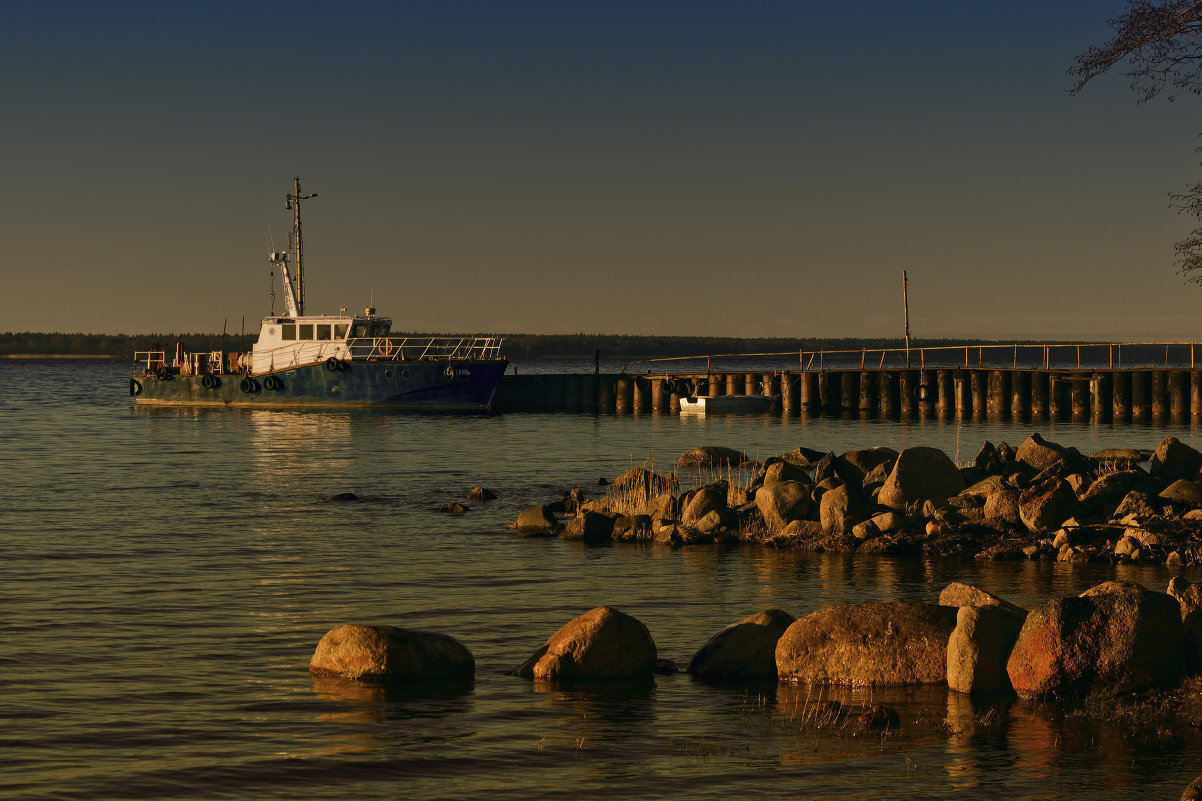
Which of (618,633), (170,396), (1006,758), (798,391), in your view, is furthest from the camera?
(170,396)

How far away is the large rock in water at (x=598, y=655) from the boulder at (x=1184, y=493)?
12119 mm

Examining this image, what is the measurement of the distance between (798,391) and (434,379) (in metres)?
19.3

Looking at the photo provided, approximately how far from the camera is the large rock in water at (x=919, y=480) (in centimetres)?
2219

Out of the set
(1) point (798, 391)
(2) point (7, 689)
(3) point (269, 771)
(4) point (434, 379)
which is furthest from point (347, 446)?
(3) point (269, 771)

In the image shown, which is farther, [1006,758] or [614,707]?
[614,707]

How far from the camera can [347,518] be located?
26406 millimetres

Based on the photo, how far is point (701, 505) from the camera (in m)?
22.5

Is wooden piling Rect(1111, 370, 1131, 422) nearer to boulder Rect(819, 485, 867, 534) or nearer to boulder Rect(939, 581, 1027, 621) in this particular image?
boulder Rect(819, 485, 867, 534)

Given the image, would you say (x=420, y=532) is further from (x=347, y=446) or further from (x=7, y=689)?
(x=347, y=446)

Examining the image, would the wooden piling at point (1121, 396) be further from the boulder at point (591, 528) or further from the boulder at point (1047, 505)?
the boulder at point (591, 528)

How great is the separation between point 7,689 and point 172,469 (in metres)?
27.8

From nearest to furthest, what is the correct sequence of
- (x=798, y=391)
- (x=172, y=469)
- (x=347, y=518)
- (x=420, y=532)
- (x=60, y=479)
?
(x=420, y=532), (x=347, y=518), (x=60, y=479), (x=172, y=469), (x=798, y=391)

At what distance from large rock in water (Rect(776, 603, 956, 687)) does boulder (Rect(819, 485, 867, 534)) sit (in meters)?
8.62

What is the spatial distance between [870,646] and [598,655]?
2495 millimetres
